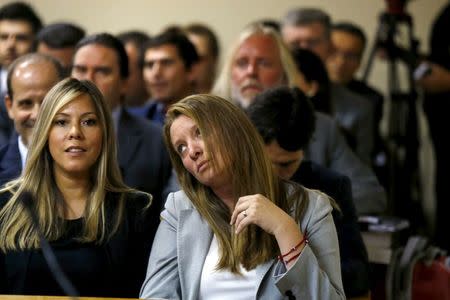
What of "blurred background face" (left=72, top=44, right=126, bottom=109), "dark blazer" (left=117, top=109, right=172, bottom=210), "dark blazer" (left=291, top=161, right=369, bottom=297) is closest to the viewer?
"dark blazer" (left=291, top=161, right=369, bottom=297)

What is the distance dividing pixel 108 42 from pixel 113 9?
2.60m

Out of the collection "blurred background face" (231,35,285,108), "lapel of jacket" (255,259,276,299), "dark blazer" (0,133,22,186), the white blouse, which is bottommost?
the white blouse

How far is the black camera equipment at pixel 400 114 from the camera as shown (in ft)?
15.2

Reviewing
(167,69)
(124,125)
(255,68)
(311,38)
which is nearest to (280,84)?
(255,68)

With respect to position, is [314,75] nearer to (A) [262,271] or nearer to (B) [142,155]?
(B) [142,155]

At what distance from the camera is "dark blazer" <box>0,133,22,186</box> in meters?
3.08

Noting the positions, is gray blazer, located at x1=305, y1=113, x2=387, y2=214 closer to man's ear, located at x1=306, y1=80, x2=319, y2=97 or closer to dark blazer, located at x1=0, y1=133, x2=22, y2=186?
man's ear, located at x1=306, y1=80, x2=319, y2=97

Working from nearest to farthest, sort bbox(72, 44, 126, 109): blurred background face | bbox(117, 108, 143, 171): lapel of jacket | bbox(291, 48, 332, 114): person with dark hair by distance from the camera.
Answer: bbox(117, 108, 143, 171): lapel of jacket, bbox(72, 44, 126, 109): blurred background face, bbox(291, 48, 332, 114): person with dark hair

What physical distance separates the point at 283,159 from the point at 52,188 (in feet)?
2.23

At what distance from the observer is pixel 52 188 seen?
272 centimetres

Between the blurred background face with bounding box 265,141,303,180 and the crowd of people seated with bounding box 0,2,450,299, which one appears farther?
the blurred background face with bounding box 265,141,303,180

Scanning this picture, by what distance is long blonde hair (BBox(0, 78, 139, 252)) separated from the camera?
8.66 feet

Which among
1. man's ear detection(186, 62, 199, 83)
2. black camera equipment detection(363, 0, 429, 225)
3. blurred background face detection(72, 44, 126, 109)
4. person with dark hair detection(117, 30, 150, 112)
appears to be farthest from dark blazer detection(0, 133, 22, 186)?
black camera equipment detection(363, 0, 429, 225)

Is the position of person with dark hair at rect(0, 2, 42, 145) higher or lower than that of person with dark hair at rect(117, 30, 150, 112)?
higher
